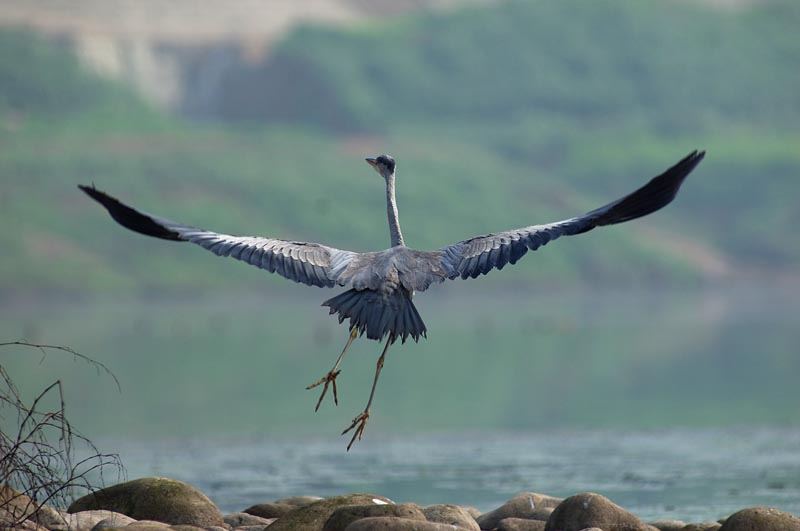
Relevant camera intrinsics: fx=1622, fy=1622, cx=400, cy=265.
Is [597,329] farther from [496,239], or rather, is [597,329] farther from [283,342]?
[496,239]

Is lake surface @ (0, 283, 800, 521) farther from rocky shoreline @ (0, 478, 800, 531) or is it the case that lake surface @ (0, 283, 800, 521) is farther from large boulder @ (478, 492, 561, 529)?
rocky shoreline @ (0, 478, 800, 531)

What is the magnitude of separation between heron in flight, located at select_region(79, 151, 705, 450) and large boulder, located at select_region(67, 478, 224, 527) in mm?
1864

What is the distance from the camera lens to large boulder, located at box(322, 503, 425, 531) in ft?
44.5

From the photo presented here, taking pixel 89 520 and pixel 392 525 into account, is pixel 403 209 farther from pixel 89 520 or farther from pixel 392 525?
pixel 392 525

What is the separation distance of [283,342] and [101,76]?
117899mm

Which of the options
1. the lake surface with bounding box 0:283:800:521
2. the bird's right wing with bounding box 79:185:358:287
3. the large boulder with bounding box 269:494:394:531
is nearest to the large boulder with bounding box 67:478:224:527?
the large boulder with bounding box 269:494:394:531

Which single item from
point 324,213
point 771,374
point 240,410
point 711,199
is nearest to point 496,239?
point 240,410

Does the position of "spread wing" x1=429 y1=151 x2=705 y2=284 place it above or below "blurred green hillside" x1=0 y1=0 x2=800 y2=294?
below

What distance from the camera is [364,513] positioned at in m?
13.7

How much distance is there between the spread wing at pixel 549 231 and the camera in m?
13.9

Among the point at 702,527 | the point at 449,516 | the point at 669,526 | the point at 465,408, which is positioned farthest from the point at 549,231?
the point at 465,408

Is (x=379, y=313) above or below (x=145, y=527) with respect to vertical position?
above

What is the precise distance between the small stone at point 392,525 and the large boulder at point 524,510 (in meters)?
3.18

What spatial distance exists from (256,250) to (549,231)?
2.69 meters
